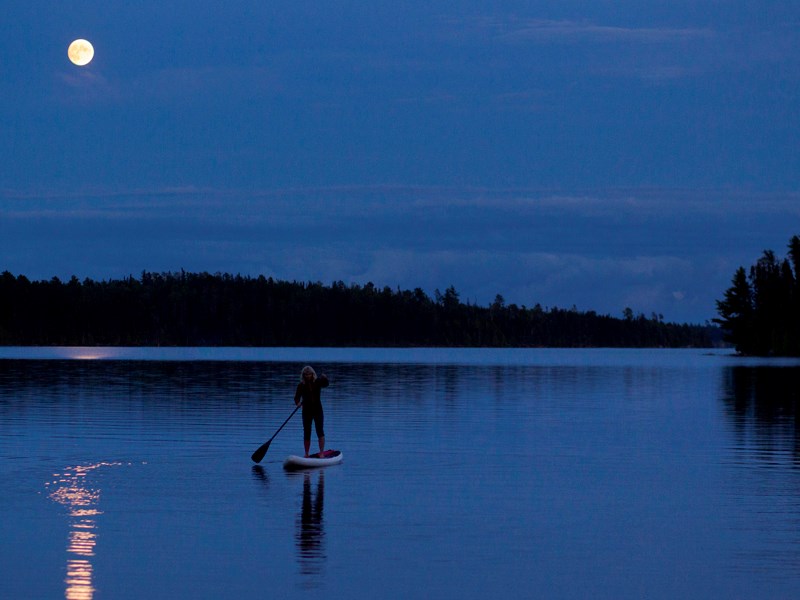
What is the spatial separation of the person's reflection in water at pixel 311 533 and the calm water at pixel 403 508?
0.18 ft

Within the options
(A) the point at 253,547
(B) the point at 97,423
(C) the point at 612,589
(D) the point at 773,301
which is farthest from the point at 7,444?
(D) the point at 773,301

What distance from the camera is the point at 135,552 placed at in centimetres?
1795

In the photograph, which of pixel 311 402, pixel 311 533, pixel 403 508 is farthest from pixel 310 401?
pixel 311 533

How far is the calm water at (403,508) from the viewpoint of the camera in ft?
53.6

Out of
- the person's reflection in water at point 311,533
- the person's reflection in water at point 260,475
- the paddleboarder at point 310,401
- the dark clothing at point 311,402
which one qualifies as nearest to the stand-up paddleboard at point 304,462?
the person's reflection in water at point 260,475

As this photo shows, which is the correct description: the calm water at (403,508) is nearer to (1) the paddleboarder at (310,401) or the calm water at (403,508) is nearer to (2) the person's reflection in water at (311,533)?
(2) the person's reflection in water at (311,533)

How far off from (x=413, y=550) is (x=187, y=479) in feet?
31.4

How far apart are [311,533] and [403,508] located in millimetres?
3090

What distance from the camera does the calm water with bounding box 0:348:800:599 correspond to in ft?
53.6

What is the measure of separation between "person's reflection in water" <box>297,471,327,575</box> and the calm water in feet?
0.18

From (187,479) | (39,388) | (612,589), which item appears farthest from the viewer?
(39,388)

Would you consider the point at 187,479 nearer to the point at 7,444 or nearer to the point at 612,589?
the point at 7,444

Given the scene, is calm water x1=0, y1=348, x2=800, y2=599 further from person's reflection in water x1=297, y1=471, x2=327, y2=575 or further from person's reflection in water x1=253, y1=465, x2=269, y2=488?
person's reflection in water x1=253, y1=465, x2=269, y2=488

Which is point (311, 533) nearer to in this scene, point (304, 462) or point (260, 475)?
point (260, 475)
